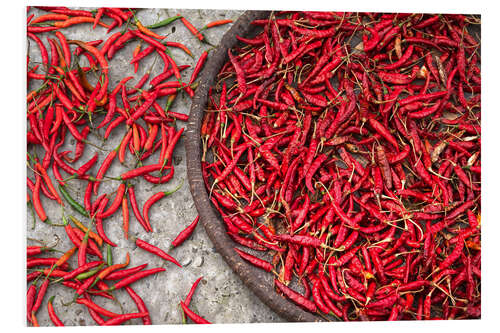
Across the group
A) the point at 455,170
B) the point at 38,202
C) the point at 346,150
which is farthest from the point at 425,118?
the point at 38,202

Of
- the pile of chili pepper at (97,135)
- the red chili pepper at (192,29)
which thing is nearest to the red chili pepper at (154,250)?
the pile of chili pepper at (97,135)

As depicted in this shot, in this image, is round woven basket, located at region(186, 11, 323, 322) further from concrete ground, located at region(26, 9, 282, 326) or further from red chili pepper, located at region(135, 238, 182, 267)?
red chili pepper, located at region(135, 238, 182, 267)

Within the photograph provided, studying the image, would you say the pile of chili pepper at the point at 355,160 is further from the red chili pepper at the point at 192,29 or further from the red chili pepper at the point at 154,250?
the red chili pepper at the point at 154,250

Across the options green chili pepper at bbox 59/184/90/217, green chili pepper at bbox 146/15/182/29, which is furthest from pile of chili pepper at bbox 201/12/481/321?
green chili pepper at bbox 59/184/90/217

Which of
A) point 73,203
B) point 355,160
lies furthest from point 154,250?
point 355,160

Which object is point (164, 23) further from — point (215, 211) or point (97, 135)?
point (215, 211)
